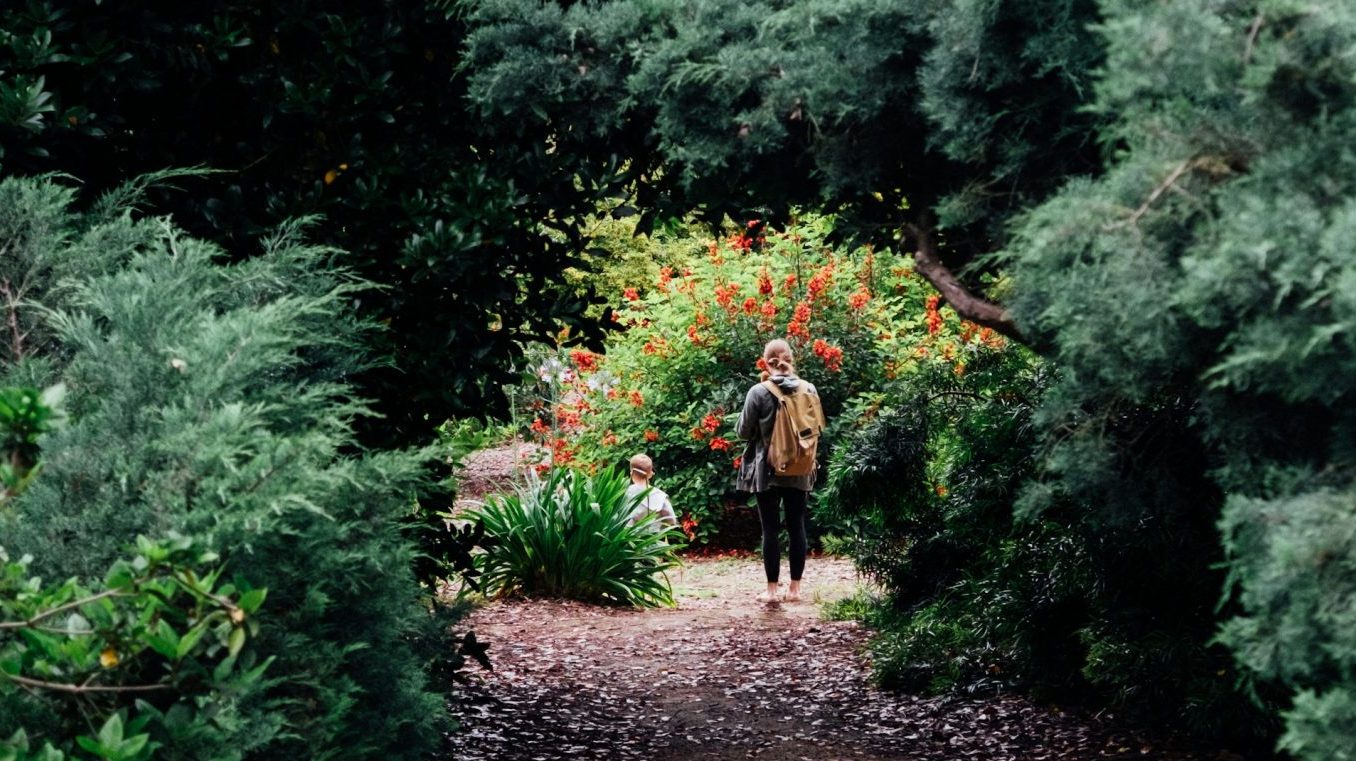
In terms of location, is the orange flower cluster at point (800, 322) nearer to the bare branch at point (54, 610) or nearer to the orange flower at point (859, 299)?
the orange flower at point (859, 299)

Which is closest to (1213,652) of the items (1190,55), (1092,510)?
(1092,510)

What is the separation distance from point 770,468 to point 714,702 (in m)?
2.36

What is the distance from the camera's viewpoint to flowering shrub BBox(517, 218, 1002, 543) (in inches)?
499

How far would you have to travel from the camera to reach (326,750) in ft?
10.2

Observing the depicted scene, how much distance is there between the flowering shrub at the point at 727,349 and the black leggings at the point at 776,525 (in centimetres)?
300

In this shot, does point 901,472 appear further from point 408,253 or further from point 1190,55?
point 1190,55

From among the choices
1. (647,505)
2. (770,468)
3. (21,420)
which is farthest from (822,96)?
(647,505)

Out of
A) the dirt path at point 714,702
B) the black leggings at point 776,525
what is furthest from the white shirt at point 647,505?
the black leggings at point 776,525

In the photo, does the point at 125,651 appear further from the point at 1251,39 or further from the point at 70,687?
the point at 1251,39

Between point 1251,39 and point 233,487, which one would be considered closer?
point 1251,39

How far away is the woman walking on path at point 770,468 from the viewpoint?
8.77m

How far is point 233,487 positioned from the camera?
2932 millimetres

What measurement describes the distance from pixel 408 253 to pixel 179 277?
1.17m

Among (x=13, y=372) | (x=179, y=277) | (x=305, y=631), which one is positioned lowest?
(x=305, y=631)
